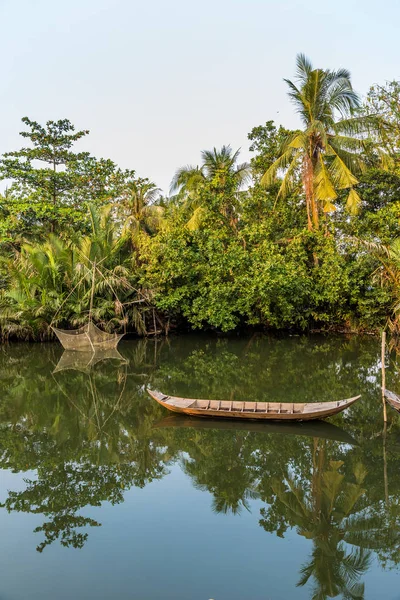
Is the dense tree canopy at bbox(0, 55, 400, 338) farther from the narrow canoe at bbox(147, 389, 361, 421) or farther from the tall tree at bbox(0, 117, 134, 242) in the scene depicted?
the narrow canoe at bbox(147, 389, 361, 421)

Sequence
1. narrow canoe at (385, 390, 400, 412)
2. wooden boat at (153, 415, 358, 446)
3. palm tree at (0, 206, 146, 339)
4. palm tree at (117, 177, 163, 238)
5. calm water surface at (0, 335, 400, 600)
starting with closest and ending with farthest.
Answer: calm water surface at (0, 335, 400, 600) → narrow canoe at (385, 390, 400, 412) → wooden boat at (153, 415, 358, 446) → palm tree at (0, 206, 146, 339) → palm tree at (117, 177, 163, 238)

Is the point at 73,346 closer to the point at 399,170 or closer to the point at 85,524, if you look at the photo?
the point at 85,524

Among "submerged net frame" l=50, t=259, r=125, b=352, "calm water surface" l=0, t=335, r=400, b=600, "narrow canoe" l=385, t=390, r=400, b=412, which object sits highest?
"submerged net frame" l=50, t=259, r=125, b=352

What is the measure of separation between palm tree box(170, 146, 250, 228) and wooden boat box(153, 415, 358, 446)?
11.9 m

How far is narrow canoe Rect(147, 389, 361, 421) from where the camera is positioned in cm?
802

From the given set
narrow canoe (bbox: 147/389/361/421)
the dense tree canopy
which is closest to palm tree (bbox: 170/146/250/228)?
the dense tree canopy

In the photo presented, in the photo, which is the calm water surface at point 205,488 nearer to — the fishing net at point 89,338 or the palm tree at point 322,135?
the fishing net at point 89,338

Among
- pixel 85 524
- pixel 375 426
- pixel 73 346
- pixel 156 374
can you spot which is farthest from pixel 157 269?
pixel 85 524

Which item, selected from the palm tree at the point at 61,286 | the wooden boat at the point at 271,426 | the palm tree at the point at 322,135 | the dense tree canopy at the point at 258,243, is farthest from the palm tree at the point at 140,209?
the wooden boat at the point at 271,426

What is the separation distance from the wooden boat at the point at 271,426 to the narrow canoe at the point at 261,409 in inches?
6.1

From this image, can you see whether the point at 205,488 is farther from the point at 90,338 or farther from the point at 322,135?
the point at 322,135

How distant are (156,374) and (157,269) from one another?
21.4 feet

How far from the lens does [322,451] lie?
735 cm

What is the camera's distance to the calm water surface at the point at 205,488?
176 inches
